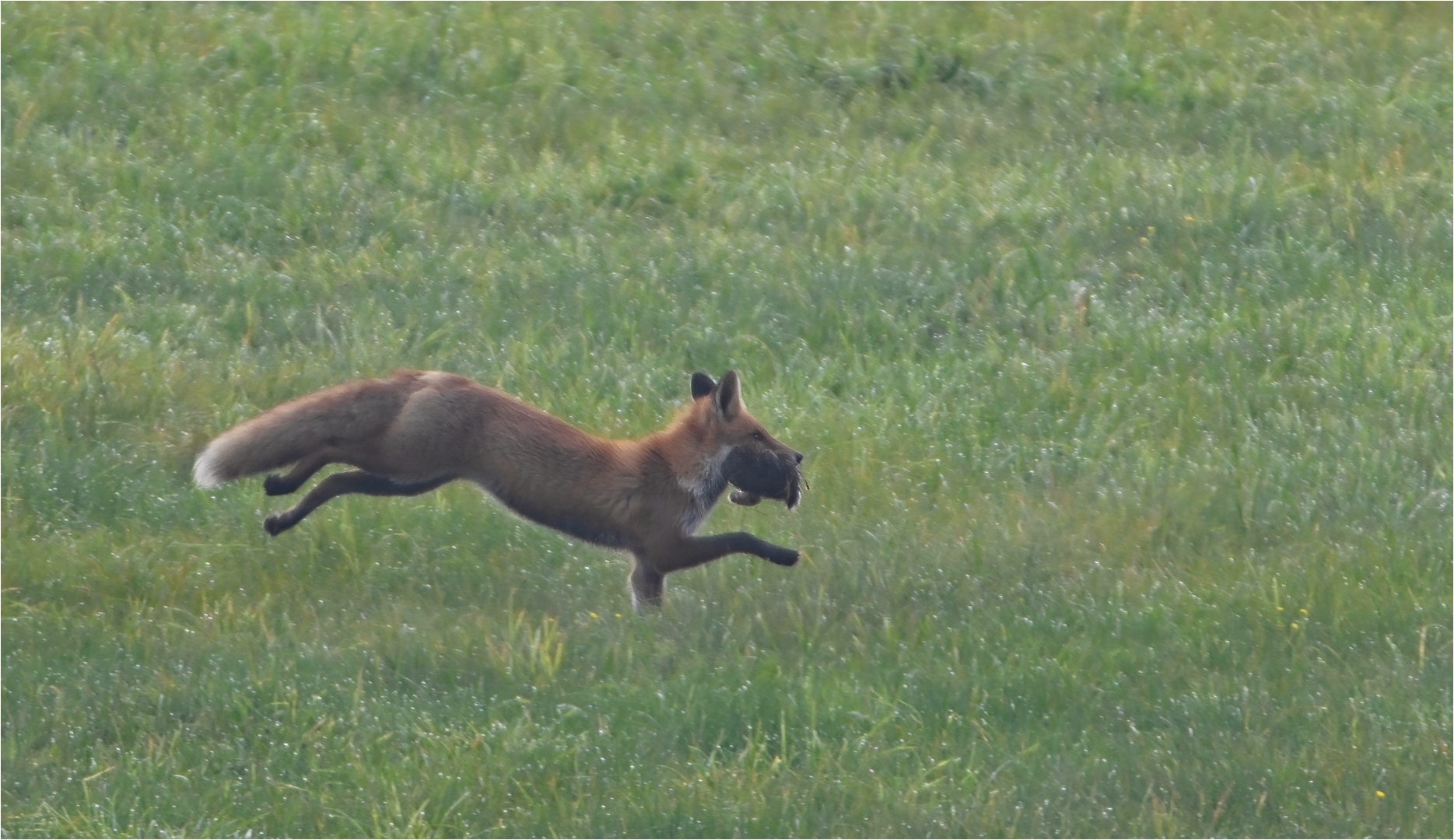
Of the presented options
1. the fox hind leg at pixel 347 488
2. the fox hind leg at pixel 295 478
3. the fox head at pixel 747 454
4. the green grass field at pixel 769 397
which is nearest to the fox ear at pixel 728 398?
the fox head at pixel 747 454

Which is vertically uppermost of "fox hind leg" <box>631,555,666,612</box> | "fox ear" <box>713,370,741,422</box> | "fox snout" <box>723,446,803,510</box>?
"fox ear" <box>713,370,741,422</box>

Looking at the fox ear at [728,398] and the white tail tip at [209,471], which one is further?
the fox ear at [728,398]

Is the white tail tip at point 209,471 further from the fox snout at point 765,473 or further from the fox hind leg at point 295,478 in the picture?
the fox snout at point 765,473

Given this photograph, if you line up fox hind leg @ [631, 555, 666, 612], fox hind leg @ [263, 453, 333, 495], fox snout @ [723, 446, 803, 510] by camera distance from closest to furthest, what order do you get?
fox hind leg @ [263, 453, 333, 495] < fox snout @ [723, 446, 803, 510] < fox hind leg @ [631, 555, 666, 612]

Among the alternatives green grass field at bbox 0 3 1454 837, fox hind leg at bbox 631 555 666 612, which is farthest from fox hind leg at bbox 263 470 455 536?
fox hind leg at bbox 631 555 666 612

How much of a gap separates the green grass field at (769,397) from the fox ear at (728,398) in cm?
83

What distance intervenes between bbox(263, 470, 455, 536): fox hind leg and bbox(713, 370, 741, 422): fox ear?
1178 millimetres

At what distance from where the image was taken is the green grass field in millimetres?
6543

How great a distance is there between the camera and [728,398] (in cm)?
764

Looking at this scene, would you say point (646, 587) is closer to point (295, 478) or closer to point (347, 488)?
point (347, 488)

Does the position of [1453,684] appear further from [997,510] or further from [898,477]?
[898,477]

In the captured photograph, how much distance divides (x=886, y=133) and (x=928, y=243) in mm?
2369

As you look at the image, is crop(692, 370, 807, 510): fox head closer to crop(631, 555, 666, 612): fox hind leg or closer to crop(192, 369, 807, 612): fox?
crop(192, 369, 807, 612): fox

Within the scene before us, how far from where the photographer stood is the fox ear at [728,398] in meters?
7.56
